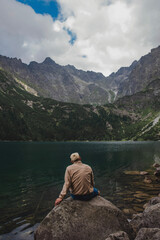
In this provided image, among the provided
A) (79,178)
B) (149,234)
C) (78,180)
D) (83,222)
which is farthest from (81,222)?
(149,234)

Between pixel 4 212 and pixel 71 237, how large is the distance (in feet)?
42.7

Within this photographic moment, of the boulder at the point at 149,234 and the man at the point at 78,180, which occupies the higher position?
the man at the point at 78,180

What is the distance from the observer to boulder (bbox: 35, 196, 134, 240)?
1039cm

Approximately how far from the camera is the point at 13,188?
3148 cm

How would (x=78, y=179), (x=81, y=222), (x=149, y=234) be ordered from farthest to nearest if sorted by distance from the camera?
(x=78, y=179)
(x=81, y=222)
(x=149, y=234)

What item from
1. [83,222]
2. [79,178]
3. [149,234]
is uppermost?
[79,178]

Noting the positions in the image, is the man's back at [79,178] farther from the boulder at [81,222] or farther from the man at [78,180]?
the boulder at [81,222]

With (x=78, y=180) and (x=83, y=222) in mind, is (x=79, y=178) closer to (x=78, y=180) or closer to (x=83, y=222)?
(x=78, y=180)

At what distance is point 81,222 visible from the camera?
10602mm

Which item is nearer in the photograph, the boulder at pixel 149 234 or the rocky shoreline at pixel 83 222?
the boulder at pixel 149 234

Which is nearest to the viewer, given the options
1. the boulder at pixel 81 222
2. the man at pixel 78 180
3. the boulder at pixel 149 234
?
the boulder at pixel 149 234

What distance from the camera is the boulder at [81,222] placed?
1039 centimetres

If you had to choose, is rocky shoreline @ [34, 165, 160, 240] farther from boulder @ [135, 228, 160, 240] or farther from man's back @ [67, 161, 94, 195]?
boulder @ [135, 228, 160, 240]

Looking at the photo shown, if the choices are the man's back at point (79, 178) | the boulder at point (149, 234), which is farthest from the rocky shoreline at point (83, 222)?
the boulder at point (149, 234)
